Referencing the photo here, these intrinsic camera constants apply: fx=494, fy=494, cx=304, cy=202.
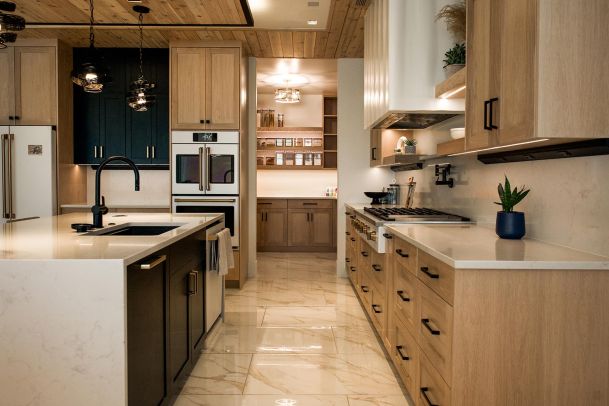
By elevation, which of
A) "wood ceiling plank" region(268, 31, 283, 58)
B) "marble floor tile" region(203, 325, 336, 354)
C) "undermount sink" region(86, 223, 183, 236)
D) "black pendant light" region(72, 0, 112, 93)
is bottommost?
"marble floor tile" region(203, 325, 336, 354)

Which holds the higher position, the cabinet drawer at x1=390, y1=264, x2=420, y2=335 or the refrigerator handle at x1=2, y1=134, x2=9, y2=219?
the refrigerator handle at x1=2, y1=134, x2=9, y2=219

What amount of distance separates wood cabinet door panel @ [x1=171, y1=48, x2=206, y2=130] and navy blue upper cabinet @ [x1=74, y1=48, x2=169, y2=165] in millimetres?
362

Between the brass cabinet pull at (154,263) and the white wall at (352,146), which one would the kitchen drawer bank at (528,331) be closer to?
the brass cabinet pull at (154,263)

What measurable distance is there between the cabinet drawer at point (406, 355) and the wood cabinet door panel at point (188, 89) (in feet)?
11.3

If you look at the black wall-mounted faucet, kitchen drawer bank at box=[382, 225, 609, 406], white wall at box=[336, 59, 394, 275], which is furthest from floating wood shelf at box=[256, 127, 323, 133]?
kitchen drawer bank at box=[382, 225, 609, 406]

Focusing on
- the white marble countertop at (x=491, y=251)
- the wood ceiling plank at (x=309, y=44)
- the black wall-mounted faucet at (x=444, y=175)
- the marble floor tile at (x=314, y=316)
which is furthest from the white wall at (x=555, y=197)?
the wood ceiling plank at (x=309, y=44)

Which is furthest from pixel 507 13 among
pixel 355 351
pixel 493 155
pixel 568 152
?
pixel 355 351

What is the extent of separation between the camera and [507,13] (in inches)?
81.7

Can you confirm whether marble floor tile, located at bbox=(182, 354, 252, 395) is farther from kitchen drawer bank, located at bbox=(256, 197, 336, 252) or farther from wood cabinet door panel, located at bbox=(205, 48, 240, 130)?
kitchen drawer bank, located at bbox=(256, 197, 336, 252)

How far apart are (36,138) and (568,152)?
5194 mm

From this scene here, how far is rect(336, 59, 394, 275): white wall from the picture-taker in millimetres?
6109

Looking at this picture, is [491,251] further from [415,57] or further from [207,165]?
[207,165]

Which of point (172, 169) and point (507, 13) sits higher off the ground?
point (507, 13)

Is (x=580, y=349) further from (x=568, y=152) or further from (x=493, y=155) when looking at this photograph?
(x=493, y=155)
